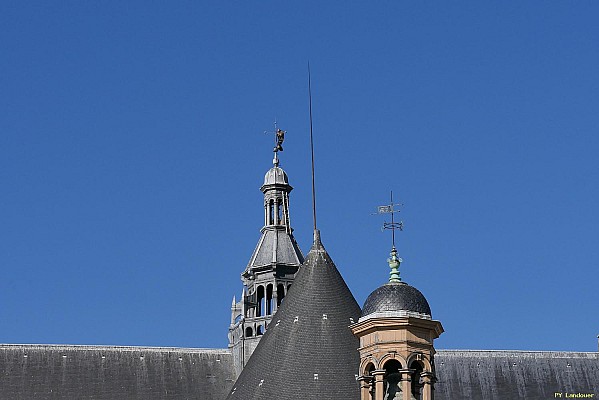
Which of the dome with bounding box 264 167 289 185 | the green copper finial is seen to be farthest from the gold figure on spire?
the green copper finial

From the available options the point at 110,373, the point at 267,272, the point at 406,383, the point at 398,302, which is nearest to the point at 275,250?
the point at 267,272

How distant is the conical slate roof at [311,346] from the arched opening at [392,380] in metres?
6.97

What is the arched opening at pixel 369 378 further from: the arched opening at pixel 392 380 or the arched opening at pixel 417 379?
the arched opening at pixel 417 379

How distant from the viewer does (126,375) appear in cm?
6650

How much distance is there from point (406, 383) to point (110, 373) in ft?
92.0

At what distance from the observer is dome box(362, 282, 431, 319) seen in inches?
1662

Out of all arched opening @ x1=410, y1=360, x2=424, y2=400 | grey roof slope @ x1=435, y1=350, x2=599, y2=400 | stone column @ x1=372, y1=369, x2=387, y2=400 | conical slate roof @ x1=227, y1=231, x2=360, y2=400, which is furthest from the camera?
grey roof slope @ x1=435, y1=350, x2=599, y2=400

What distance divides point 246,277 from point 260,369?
17098mm

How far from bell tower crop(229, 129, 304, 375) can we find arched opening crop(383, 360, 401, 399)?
24097 millimetres

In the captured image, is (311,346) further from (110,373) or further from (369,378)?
(110,373)

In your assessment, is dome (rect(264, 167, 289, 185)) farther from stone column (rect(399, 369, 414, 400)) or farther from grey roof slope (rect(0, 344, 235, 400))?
stone column (rect(399, 369, 414, 400))

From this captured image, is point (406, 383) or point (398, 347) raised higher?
point (398, 347)

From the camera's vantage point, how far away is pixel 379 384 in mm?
41688

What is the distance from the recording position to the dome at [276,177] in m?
69.2
